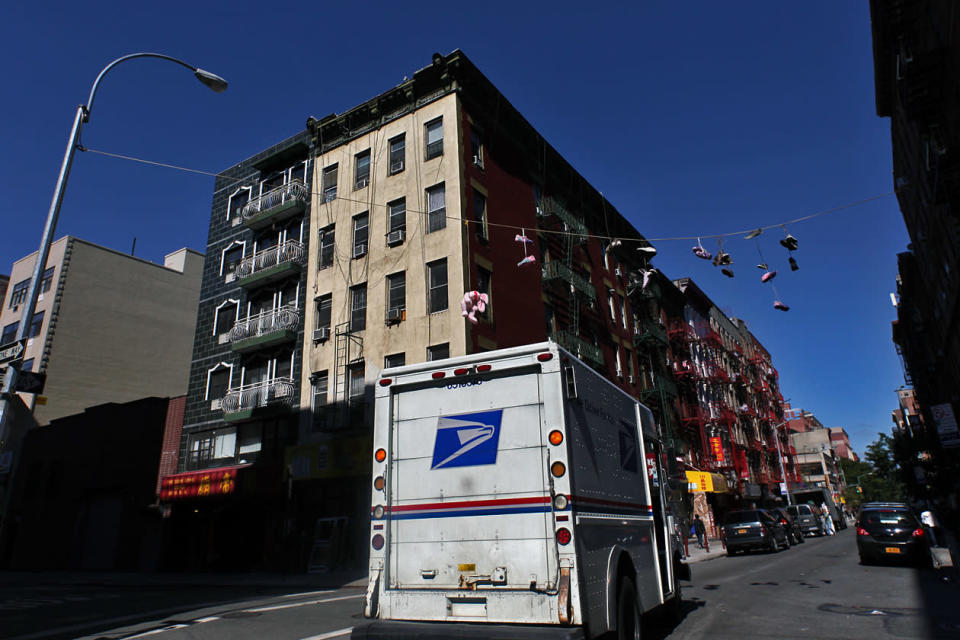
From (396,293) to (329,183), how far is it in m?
7.56

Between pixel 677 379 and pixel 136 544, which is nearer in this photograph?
pixel 136 544

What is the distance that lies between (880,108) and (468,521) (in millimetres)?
30698

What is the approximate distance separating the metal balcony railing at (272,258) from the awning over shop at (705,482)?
25.6 metres

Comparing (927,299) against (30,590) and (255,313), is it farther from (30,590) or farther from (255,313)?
(30,590)

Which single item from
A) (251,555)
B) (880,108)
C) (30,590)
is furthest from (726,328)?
(30,590)

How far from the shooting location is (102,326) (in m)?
36.8

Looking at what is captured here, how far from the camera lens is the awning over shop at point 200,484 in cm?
2348

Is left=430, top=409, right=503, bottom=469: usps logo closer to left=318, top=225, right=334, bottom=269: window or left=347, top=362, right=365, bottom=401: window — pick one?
left=347, top=362, right=365, bottom=401: window

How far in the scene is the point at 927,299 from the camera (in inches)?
1406

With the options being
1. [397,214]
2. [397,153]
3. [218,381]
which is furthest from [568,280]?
[218,381]

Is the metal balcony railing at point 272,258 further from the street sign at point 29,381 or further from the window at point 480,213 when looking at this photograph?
the street sign at point 29,381

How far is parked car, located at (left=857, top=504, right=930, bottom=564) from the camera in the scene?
51.6ft

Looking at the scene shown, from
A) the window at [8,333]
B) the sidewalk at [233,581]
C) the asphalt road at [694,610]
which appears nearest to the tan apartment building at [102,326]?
the window at [8,333]

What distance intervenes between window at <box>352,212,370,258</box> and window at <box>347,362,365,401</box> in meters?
4.73
